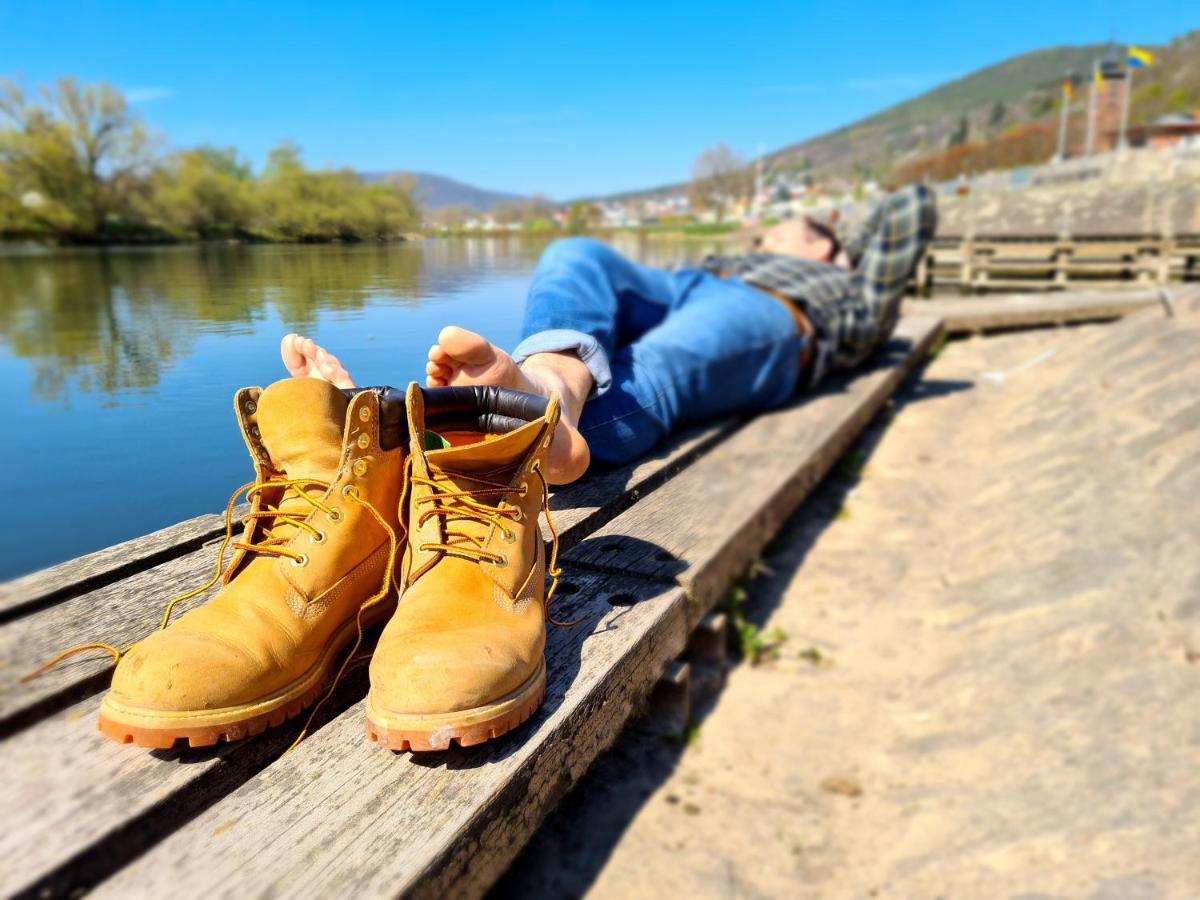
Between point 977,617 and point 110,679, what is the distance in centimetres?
238

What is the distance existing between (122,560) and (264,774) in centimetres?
63

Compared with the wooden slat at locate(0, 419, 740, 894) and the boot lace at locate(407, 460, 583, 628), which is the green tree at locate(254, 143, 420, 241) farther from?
the wooden slat at locate(0, 419, 740, 894)

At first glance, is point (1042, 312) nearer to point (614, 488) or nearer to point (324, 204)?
point (614, 488)

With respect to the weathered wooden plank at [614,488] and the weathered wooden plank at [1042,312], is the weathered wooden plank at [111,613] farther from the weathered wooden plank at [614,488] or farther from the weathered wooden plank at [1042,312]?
the weathered wooden plank at [1042,312]

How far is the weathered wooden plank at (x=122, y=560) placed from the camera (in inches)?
45.6

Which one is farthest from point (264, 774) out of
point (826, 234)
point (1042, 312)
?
point (1042, 312)

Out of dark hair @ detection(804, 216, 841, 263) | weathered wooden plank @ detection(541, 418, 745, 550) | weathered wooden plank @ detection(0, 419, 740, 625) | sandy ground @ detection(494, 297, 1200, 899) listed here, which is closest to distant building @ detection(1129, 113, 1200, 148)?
dark hair @ detection(804, 216, 841, 263)

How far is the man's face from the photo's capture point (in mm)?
3986

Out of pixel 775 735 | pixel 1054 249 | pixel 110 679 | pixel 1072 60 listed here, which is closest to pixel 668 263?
pixel 775 735

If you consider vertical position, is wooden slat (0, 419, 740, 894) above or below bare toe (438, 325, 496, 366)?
below

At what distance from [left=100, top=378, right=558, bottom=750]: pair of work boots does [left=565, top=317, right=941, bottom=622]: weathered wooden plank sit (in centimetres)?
44

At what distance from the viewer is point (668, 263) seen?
189 inches

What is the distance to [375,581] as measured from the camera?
3.81 feet

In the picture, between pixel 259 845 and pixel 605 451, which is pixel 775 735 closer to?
pixel 605 451
